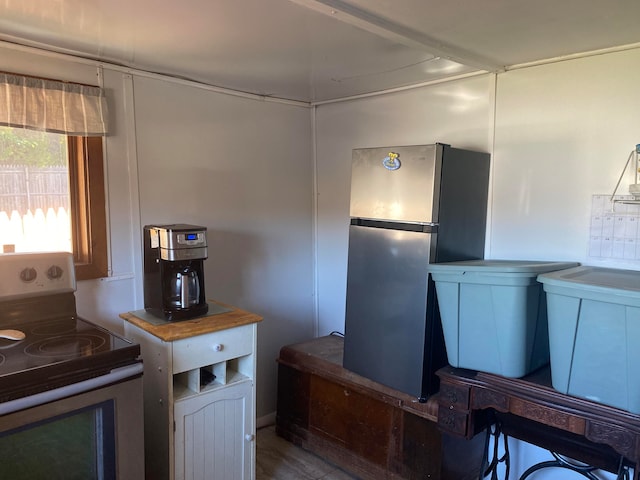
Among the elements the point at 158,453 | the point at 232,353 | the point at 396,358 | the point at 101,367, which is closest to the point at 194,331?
the point at 232,353

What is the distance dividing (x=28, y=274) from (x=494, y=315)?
1879 mm

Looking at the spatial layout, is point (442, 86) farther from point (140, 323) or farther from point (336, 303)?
point (140, 323)

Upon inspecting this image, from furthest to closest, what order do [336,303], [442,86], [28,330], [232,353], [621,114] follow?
1. [336,303]
2. [442,86]
3. [232,353]
4. [621,114]
5. [28,330]

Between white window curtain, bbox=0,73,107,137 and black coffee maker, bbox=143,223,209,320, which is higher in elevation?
white window curtain, bbox=0,73,107,137

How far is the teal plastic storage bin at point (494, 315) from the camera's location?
1.85m

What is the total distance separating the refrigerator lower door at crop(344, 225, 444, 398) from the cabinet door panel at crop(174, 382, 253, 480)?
0.62 meters

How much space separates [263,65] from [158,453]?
6.12ft

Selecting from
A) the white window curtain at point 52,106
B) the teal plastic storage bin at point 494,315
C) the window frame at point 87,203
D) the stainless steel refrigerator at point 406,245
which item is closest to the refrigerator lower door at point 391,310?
the stainless steel refrigerator at point 406,245

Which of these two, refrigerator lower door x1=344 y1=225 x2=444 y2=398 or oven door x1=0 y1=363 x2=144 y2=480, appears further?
refrigerator lower door x1=344 y1=225 x2=444 y2=398

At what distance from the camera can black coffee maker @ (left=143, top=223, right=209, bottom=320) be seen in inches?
84.7

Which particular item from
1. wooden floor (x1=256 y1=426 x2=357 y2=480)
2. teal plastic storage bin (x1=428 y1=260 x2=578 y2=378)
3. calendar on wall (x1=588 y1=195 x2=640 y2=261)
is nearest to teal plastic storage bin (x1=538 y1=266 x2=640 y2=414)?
teal plastic storage bin (x1=428 y1=260 x2=578 y2=378)

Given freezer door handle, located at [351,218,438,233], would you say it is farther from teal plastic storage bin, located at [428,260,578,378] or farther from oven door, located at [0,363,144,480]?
oven door, located at [0,363,144,480]

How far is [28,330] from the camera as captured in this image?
1888 millimetres

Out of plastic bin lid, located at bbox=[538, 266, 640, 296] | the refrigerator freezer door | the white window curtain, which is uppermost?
the white window curtain
